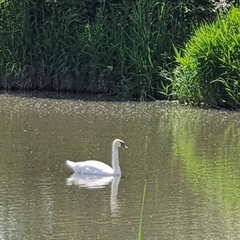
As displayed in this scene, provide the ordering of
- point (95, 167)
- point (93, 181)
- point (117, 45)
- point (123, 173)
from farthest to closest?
1. point (117, 45)
2. point (123, 173)
3. point (95, 167)
4. point (93, 181)

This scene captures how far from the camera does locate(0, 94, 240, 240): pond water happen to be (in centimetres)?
952

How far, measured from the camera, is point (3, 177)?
11.4m

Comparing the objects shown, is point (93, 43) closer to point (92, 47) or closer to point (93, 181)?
point (92, 47)

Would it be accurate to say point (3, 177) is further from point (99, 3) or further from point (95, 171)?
point (99, 3)

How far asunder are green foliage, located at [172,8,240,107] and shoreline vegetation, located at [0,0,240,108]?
17 millimetres

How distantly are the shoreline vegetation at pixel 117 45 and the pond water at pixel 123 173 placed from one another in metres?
0.96

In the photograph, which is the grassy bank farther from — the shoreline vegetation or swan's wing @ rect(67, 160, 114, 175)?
swan's wing @ rect(67, 160, 114, 175)

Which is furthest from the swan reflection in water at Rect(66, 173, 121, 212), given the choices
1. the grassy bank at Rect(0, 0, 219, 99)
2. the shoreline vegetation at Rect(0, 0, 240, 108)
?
the grassy bank at Rect(0, 0, 219, 99)

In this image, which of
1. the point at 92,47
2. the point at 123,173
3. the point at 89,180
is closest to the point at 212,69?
the point at 92,47

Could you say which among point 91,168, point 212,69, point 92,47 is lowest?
point 91,168

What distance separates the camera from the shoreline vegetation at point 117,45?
1759cm

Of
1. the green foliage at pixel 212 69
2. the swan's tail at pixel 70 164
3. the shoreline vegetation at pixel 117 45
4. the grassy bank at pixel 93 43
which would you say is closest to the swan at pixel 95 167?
the swan's tail at pixel 70 164

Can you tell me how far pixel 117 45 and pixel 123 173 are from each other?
7.29 metres

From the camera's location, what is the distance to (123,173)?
11836mm
